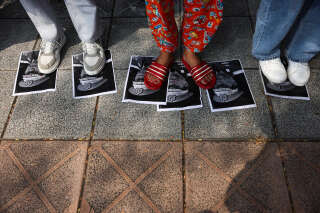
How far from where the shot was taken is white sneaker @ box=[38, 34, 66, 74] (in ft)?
5.58

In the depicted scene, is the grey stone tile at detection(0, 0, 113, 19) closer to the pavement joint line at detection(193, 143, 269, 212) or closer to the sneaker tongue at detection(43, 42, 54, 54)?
the sneaker tongue at detection(43, 42, 54, 54)

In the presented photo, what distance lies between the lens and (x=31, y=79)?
67.1 inches

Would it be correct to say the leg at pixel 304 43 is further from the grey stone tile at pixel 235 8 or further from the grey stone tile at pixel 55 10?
the grey stone tile at pixel 55 10

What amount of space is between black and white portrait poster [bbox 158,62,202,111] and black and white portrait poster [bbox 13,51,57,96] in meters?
0.83

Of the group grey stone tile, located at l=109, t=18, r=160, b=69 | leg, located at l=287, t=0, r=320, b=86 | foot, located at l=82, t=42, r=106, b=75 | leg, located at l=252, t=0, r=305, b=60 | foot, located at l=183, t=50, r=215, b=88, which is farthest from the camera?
grey stone tile, located at l=109, t=18, r=160, b=69

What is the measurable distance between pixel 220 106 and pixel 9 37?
1.81 meters

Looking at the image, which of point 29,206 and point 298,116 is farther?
point 298,116

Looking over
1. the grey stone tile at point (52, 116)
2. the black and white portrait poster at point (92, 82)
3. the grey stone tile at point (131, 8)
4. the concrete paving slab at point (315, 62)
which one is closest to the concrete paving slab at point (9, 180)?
the grey stone tile at point (52, 116)

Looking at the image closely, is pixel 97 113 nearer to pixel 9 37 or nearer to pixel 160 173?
pixel 160 173

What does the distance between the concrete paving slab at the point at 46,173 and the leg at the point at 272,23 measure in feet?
4.19

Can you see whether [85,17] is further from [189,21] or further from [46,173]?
[46,173]

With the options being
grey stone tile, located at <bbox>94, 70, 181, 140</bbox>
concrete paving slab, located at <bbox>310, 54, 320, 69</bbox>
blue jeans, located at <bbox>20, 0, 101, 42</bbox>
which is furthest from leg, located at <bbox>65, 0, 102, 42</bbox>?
concrete paving slab, located at <bbox>310, 54, 320, 69</bbox>

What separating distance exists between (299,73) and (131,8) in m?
1.47

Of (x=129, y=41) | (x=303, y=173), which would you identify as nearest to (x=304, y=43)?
(x=303, y=173)
